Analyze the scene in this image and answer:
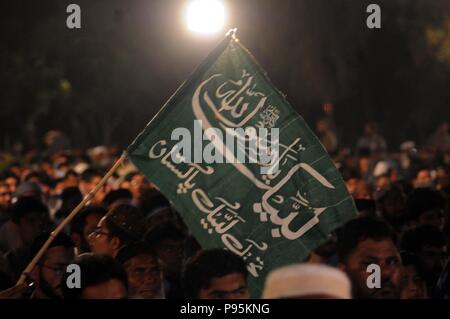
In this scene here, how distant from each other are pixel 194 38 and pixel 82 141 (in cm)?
1916

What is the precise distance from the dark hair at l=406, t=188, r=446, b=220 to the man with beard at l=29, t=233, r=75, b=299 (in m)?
4.39

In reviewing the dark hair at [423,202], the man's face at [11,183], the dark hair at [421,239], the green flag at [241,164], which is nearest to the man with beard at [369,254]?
the green flag at [241,164]

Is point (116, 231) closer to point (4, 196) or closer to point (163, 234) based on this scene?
point (163, 234)

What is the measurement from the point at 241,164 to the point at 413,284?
4.13ft

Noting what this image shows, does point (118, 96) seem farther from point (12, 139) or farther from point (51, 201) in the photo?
point (51, 201)

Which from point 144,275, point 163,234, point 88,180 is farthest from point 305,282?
point 88,180

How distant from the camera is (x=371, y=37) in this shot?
126 feet

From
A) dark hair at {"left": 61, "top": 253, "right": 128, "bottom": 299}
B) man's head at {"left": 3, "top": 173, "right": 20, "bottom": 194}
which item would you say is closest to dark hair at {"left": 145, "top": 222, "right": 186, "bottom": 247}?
dark hair at {"left": 61, "top": 253, "right": 128, "bottom": 299}

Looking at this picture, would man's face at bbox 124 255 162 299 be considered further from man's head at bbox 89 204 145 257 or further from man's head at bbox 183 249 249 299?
→ man's head at bbox 183 249 249 299

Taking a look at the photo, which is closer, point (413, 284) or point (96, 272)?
point (96, 272)

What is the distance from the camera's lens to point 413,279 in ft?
23.9

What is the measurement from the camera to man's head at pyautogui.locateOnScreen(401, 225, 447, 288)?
7.64m

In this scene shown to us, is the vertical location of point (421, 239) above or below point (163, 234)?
below
